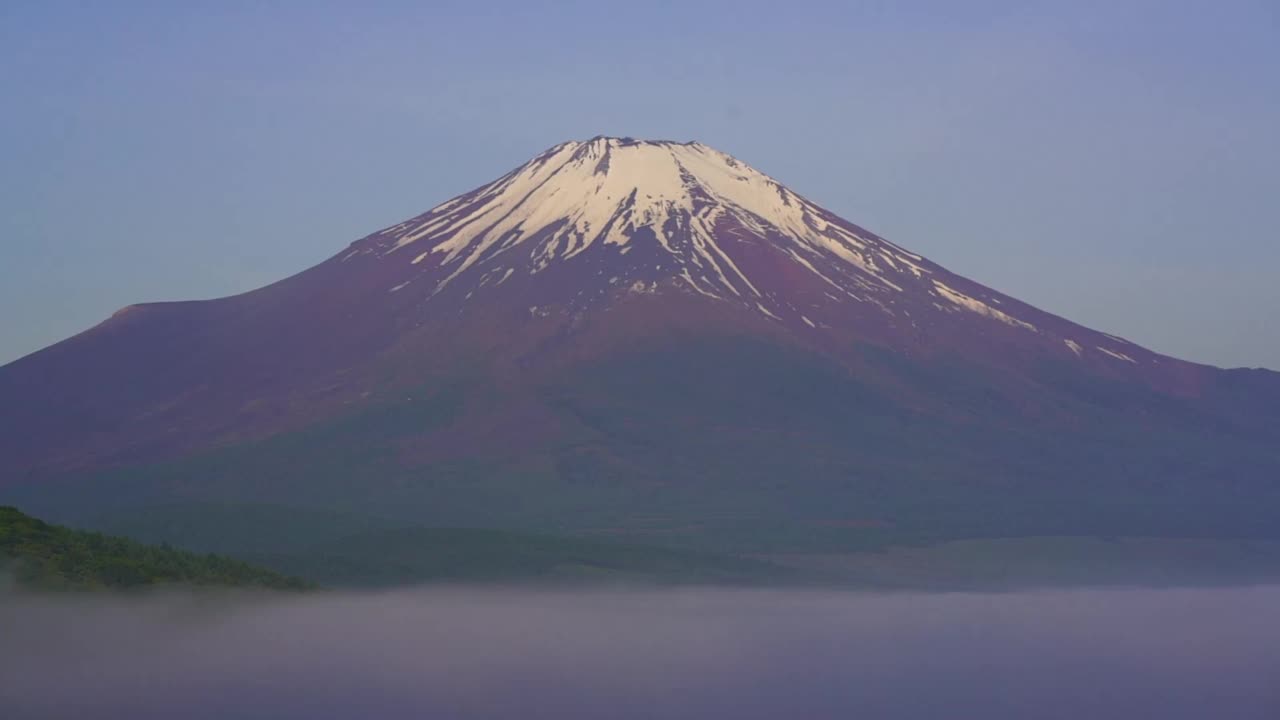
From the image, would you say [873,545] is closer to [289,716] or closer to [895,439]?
[895,439]

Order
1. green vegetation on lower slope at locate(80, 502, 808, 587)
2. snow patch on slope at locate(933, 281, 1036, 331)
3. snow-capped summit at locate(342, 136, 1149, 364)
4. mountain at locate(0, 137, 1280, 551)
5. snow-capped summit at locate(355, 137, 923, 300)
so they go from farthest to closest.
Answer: snow patch on slope at locate(933, 281, 1036, 331) → snow-capped summit at locate(355, 137, 923, 300) → snow-capped summit at locate(342, 136, 1149, 364) → mountain at locate(0, 137, 1280, 551) → green vegetation on lower slope at locate(80, 502, 808, 587)

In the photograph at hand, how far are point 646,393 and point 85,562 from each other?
110 m

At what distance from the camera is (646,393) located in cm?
14900

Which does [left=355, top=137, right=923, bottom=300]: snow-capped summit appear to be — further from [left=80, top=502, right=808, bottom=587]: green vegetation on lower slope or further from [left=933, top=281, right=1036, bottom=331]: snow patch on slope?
[left=80, top=502, right=808, bottom=587]: green vegetation on lower slope

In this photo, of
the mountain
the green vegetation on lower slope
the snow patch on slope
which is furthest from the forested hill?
the snow patch on slope

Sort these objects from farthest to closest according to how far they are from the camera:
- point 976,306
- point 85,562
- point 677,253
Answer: point 976,306 < point 677,253 < point 85,562

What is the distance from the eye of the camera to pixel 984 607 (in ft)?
267

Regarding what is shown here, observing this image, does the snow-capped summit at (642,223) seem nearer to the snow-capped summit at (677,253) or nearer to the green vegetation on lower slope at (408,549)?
the snow-capped summit at (677,253)

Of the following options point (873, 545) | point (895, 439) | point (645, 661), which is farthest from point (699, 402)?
point (645, 661)

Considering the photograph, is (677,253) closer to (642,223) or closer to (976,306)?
(642,223)

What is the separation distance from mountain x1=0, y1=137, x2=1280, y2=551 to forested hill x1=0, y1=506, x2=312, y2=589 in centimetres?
7049

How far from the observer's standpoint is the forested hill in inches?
1531

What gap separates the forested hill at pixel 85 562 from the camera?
38875mm

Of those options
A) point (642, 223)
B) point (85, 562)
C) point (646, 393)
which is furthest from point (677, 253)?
point (85, 562)
